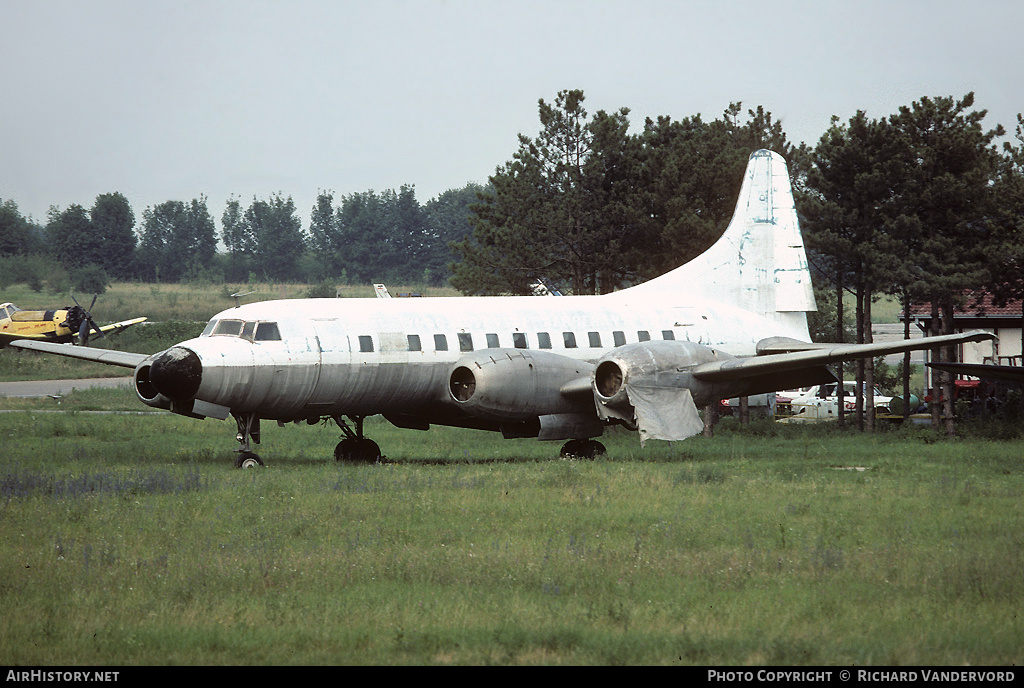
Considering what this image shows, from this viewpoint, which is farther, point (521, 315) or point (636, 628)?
point (521, 315)

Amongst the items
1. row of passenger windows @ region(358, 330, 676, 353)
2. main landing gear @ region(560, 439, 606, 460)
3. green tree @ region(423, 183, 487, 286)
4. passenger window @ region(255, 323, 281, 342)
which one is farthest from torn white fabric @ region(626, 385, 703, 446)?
green tree @ region(423, 183, 487, 286)

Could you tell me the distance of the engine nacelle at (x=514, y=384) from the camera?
24016 millimetres

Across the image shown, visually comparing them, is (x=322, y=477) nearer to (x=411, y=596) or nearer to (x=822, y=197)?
(x=411, y=596)

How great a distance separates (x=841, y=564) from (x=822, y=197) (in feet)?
88.3

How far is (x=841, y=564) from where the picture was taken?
13.7 meters

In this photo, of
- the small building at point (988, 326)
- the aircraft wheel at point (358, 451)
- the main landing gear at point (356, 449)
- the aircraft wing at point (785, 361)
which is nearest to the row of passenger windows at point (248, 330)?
the main landing gear at point (356, 449)

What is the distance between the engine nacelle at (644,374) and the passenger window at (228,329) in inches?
320

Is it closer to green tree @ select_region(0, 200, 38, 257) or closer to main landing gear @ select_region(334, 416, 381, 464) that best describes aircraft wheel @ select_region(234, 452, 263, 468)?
main landing gear @ select_region(334, 416, 381, 464)

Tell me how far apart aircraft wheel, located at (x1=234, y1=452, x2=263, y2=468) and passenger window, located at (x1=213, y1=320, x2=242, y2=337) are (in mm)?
2606

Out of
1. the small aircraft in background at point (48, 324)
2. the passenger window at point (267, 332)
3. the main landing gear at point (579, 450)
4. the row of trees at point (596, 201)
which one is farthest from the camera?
the small aircraft in background at point (48, 324)

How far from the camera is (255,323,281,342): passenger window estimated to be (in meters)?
22.7

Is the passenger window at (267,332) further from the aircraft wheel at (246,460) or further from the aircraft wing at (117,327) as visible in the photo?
the aircraft wing at (117,327)

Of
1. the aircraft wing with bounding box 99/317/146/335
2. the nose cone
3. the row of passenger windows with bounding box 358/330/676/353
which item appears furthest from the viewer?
the aircraft wing with bounding box 99/317/146/335

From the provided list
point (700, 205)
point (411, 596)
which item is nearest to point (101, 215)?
point (700, 205)
